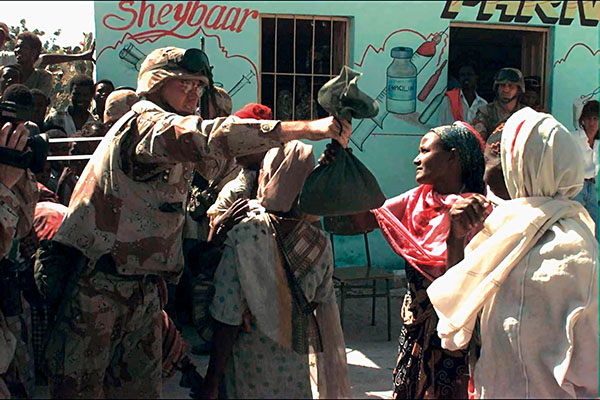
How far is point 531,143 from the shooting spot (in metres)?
2.60

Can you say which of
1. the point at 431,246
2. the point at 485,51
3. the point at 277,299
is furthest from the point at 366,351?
the point at 485,51

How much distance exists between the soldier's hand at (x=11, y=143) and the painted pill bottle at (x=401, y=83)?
514cm

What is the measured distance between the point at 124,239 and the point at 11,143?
0.59 m

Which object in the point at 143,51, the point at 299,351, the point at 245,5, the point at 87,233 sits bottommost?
the point at 299,351

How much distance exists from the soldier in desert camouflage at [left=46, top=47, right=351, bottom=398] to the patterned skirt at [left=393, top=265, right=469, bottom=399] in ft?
3.62

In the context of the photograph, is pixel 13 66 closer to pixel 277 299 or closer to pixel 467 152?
pixel 277 299

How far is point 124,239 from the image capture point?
307 cm

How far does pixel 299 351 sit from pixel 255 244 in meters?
0.59

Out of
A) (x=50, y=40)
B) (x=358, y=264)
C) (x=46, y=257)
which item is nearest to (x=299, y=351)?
(x=46, y=257)

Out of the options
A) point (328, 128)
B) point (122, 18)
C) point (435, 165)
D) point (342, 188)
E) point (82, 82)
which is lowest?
point (342, 188)

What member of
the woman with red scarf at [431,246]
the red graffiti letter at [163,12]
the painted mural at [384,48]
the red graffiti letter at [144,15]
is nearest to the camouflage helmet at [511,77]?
the painted mural at [384,48]

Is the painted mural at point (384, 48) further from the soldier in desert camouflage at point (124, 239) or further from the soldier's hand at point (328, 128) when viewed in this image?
the soldier's hand at point (328, 128)

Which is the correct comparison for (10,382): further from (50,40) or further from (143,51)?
(50,40)

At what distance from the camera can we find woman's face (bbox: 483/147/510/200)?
120 inches
